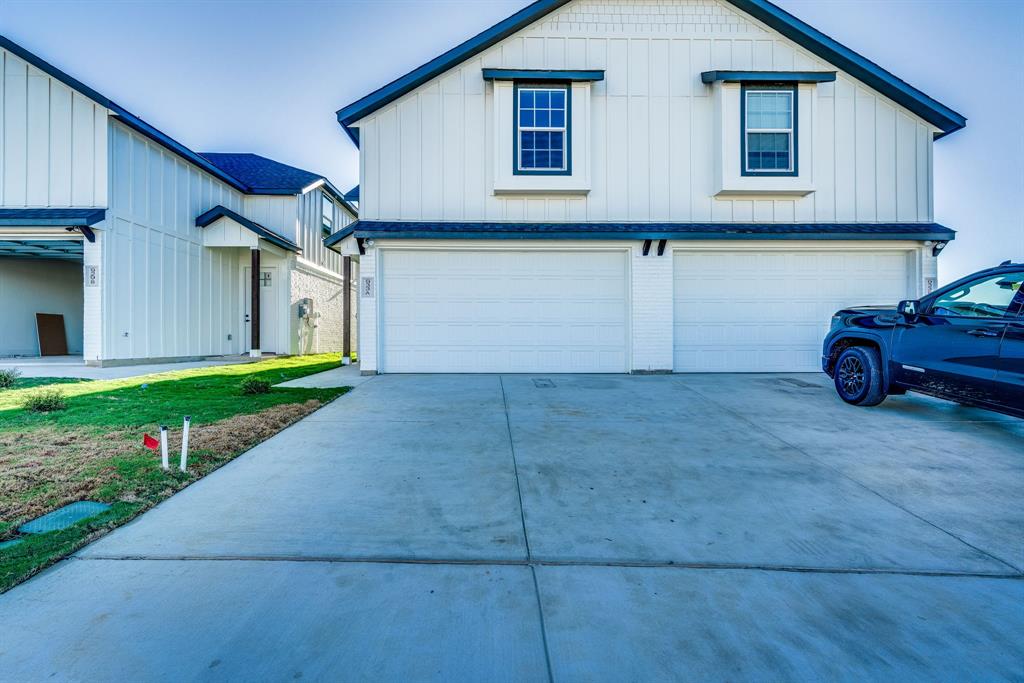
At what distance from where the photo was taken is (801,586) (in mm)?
2432

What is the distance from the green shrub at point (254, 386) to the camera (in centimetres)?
736

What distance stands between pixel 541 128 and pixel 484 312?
3.78 meters

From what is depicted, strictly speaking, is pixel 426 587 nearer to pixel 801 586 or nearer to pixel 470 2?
pixel 801 586

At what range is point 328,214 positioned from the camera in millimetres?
19562

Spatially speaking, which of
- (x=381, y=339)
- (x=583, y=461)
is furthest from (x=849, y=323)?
(x=381, y=339)

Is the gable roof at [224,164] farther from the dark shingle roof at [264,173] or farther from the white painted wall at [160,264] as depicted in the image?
the white painted wall at [160,264]

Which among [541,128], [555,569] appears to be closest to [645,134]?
[541,128]

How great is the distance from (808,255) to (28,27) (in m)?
17.4

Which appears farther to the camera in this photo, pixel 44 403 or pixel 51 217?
pixel 51 217

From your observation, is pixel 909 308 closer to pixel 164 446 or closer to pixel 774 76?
pixel 774 76

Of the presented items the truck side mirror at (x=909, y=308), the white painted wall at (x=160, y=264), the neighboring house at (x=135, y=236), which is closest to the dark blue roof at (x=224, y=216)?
the neighboring house at (x=135, y=236)

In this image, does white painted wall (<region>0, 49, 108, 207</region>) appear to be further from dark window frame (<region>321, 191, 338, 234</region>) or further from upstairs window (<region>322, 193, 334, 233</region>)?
upstairs window (<region>322, 193, 334, 233</region>)

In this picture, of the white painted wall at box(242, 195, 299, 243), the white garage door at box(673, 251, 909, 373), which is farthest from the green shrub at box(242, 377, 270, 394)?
the white painted wall at box(242, 195, 299, 243)

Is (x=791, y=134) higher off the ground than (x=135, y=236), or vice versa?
(x=791, y=134)
